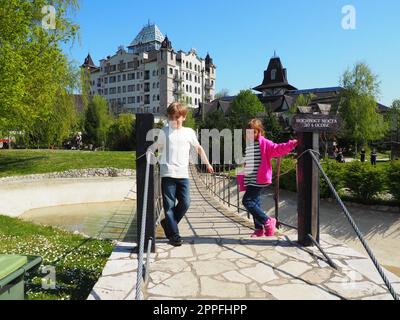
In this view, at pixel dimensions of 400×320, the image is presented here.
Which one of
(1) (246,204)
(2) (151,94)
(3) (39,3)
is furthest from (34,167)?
(2) (151,94)

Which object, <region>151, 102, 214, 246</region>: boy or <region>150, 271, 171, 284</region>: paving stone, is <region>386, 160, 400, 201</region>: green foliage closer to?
<region>151, 102, 214, 246</region>: boy

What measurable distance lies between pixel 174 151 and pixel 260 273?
5.64 ft

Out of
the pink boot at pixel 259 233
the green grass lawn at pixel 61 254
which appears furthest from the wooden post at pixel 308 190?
the green grass lawn at pixel 61 254

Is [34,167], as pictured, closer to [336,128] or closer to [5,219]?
[5,219]

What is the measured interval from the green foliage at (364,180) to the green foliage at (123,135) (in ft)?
85.2

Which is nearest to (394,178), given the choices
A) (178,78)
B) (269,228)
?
(269,228)

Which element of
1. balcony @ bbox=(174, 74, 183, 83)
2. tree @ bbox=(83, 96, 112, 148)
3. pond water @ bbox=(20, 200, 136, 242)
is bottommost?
pond water @ bbox=(20, 200, 136, 242)

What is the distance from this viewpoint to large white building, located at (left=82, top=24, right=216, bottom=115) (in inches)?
3061

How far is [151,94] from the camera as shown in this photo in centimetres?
8038

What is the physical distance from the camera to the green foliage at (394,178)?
11.7 metres

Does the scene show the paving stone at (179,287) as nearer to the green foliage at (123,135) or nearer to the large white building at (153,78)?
the green foliage at (123,135)

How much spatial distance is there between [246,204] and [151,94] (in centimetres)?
7781

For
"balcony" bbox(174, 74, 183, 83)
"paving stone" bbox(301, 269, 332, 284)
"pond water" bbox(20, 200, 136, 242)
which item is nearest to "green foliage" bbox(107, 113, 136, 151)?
"pond water" bbox(20, 200, 136, 242)

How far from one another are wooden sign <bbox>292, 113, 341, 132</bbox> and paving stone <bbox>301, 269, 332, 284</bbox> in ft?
5.43
